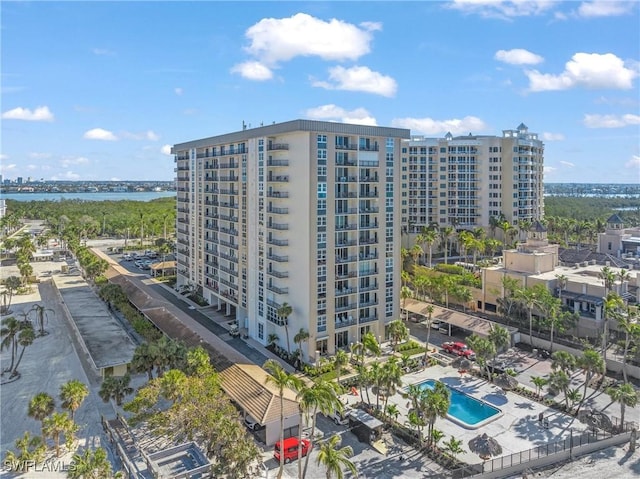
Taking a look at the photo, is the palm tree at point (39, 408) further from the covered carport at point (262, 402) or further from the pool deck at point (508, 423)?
the pool deck at point (508, 423)

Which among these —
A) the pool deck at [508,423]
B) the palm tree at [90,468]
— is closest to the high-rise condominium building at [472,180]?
the pool deck at [508,423]

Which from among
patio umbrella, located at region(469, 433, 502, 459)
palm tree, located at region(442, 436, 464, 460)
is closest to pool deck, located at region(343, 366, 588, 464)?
palm tree, located at region(442, 436, 464, 460)

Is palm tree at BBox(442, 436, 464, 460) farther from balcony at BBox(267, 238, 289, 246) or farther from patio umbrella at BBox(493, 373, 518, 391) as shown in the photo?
balcony at BBox(267, 238, 289, 246)

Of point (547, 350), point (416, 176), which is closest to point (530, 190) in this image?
point (416, 176)

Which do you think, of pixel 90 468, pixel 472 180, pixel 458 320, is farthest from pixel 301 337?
pixel 472 180

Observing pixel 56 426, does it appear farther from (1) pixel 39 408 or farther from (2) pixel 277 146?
(2) pixel 277 146

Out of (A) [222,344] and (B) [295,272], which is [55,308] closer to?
(A) [222,344]
